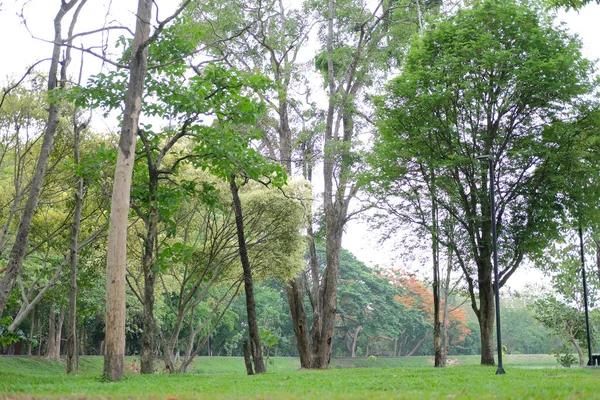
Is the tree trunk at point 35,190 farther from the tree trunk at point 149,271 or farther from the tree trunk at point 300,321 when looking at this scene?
the tree trunk at point 300,321

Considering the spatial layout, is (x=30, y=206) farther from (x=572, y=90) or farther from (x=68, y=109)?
(x=572, y=90)

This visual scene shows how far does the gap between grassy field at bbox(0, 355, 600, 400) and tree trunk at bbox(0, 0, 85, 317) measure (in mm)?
1863

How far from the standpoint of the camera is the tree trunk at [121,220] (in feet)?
35.7

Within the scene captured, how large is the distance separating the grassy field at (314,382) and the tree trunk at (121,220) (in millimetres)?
553

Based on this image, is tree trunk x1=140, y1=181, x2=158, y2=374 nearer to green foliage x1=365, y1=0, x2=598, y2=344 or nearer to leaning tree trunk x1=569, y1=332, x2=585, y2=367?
green foliage x1=365, y1=0, x2=598, y2=344

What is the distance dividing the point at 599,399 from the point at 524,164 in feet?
46.6

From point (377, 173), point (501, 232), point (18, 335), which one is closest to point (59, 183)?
point (18, 335)

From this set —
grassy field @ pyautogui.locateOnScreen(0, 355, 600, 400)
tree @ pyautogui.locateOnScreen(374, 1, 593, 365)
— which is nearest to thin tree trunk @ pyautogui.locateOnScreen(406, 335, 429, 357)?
grassy field @ pyautogui.locateOnScreen(0, 355, 600, 400)

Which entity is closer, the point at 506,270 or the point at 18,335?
the point at 18,335

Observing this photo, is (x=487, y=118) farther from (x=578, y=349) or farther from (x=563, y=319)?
(x=578, y=349)

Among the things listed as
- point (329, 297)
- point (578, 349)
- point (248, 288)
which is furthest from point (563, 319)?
point (248, 288)

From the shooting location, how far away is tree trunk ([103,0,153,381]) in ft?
35.7

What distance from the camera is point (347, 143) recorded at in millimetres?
24547

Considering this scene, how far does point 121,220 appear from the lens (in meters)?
11.2
